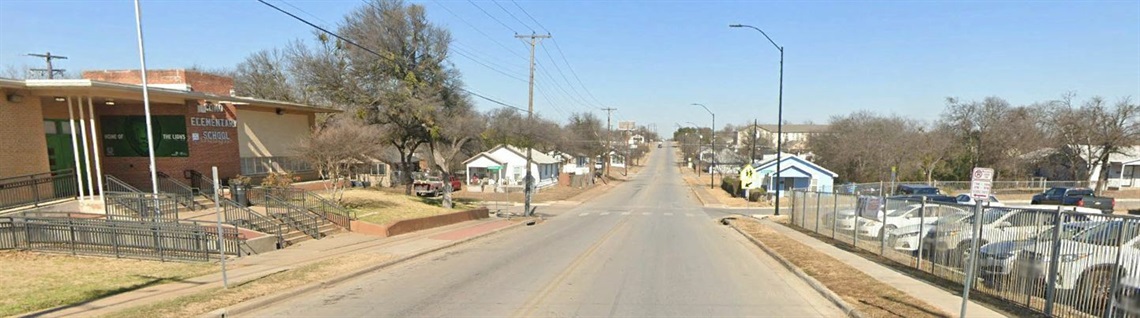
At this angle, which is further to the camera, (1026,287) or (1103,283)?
(1026,287)

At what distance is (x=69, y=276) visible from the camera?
11.0 m

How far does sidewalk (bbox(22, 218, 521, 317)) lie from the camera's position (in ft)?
27.0

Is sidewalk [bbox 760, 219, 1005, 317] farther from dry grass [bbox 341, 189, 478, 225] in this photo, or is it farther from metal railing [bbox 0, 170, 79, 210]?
metal railing [bbox 0, 170, 79, 210]

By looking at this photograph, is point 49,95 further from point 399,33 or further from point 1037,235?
point 1037,235

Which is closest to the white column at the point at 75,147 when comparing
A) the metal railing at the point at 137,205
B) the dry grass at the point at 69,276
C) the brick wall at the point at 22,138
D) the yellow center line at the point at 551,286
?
the brick wall at the point at 22,138

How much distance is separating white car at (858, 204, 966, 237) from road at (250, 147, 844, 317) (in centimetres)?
302

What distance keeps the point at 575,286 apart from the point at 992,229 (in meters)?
7.09

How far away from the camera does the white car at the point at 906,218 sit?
35.6 feet

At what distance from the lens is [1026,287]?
7.65 meters

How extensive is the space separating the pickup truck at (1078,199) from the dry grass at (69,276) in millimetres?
39675

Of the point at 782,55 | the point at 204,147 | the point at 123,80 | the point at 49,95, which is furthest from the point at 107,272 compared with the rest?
the point at 782,55

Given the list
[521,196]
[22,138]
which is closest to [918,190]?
[521,196]

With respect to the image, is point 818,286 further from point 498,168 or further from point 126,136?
point 498,168

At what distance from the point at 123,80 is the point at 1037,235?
1448 inches
